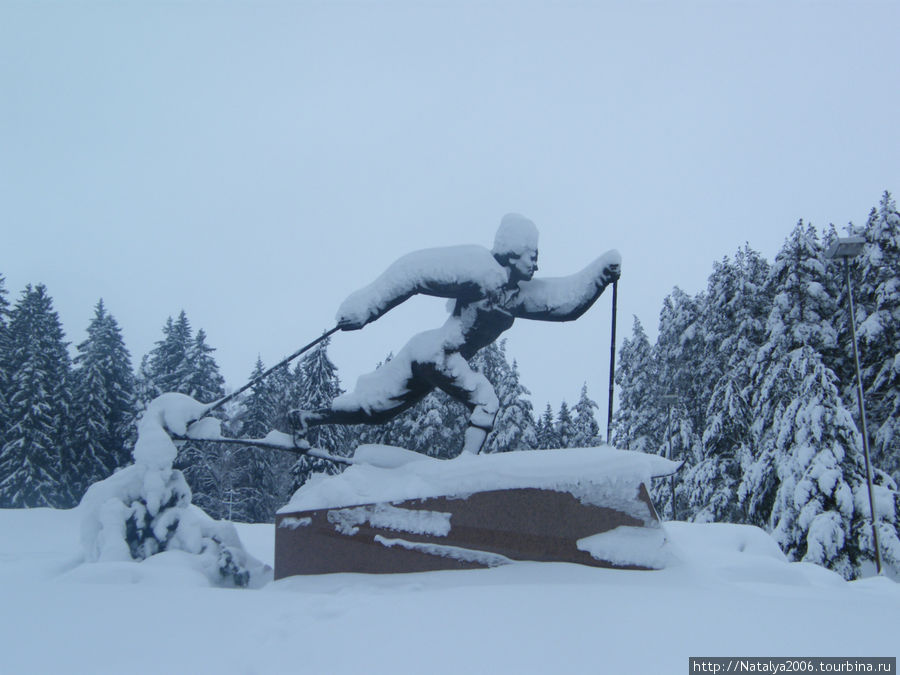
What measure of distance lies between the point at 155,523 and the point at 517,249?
3579mm

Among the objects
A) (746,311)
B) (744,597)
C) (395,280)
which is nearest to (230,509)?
(746,311)

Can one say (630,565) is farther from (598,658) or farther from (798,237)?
(798,237)

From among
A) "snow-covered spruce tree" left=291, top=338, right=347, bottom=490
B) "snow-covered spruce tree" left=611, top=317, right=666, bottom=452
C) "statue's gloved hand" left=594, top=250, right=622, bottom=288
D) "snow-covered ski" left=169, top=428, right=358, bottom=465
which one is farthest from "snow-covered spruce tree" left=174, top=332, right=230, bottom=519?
"statue's gloved hand" left=594, top=250, right=622, bottom=288

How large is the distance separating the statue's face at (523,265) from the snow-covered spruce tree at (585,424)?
75.8 ft

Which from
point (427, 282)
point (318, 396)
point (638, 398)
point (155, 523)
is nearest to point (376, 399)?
point (427, 282)

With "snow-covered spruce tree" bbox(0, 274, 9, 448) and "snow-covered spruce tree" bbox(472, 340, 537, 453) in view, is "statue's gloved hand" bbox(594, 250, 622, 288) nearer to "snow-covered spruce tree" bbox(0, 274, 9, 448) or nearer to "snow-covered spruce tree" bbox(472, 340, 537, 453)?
"snow-covered spruce tree" bbox(472, 340, 537, 453)

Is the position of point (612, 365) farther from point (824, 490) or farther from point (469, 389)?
point (824, 490)

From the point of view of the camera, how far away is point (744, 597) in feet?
12.8

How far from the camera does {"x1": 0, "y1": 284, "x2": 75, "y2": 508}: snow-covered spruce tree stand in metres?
24.2

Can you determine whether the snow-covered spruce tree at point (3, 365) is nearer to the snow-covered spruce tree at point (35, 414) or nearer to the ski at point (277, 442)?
A: the snow-covered spruce tree at point (35, 414)

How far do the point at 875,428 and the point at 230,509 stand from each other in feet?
82.5

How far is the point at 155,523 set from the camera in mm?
5500

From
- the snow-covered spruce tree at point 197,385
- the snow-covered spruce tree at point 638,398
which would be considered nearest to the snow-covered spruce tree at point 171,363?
the snow-covered spruce tree at point 197,385

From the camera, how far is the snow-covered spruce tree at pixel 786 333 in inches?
688
